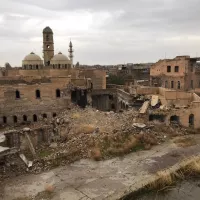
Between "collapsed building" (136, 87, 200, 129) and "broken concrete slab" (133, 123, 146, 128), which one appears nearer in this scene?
"broken concrete slab" (133, 123, 146, 128)

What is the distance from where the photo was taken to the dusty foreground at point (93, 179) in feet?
41.7

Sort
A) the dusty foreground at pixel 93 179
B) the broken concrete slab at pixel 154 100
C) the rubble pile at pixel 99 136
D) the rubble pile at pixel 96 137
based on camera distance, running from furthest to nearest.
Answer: the broken concrete slab at pixel 154 100 < the rubble pile at pixel 99 136 < the rubble pile at pixel 96 137 < the dusty foreground at pixel 93 179

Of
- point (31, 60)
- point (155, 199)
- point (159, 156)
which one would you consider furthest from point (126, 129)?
point (31, 60)

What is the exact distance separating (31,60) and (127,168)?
2252 centimetres

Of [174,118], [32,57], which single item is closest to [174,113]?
[174,118]

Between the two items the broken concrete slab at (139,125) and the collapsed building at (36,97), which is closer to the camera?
the broken concrete slab at (139,125)

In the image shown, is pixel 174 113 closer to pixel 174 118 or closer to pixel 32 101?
pixel 174 118

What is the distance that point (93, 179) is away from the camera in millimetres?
14188

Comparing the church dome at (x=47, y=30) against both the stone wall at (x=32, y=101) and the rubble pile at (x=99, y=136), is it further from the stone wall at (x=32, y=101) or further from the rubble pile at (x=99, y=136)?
the rubble pile at (x=99, y=136)

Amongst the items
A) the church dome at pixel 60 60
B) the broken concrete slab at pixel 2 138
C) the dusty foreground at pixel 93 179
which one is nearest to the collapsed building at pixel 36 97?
the church dome at pixel 60 60

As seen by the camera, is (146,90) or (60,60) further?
(60,60)

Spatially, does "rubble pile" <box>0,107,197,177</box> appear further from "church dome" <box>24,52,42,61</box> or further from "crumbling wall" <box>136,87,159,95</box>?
"church dome" <box>24,52,42,61</box>

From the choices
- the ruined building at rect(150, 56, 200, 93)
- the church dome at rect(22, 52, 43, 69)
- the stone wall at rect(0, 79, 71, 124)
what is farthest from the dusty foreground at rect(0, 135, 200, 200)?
the church dome at rect(22, 52, 43, 69)

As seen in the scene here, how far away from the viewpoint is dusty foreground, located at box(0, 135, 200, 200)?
12711 millimetres
